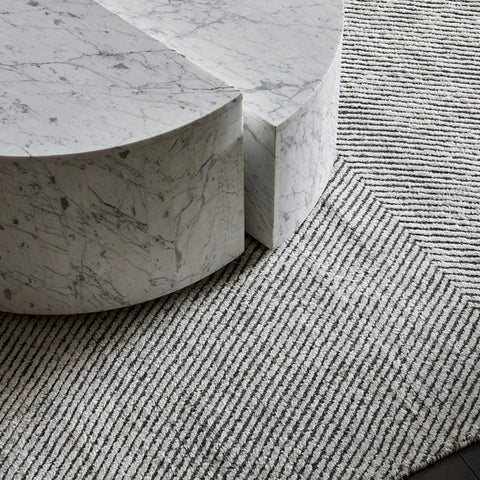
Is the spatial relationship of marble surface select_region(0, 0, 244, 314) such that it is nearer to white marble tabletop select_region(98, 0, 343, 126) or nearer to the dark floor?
white marble tabletop select_region(98, 0, 343, 126)

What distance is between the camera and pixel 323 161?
1.69 meters

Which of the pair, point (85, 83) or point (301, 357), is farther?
point (301, 357)

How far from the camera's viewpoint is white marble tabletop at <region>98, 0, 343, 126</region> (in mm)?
1498

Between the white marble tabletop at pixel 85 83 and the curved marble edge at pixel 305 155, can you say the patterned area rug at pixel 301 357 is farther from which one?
the white marble tabletop at pixel 85 83

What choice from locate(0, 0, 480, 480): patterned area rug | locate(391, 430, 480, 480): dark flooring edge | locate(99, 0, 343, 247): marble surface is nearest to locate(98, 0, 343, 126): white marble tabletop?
locate(99, 0, 343, 247): marble surface

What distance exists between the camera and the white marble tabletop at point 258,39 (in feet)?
4.91

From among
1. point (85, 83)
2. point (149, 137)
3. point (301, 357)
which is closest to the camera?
point (149, 137)

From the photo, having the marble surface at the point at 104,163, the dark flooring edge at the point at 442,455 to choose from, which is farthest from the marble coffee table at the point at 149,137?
the dark flooring edge at the point at 442,455

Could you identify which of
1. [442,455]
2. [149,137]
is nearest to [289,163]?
[149,137]

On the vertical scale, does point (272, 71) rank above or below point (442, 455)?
above

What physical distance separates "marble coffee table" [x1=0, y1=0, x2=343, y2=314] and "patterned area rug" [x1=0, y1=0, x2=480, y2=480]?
0.07 m

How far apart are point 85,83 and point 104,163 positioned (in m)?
0.17

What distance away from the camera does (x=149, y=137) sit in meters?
1.34

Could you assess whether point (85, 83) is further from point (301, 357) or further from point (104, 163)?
point (301, 357)
